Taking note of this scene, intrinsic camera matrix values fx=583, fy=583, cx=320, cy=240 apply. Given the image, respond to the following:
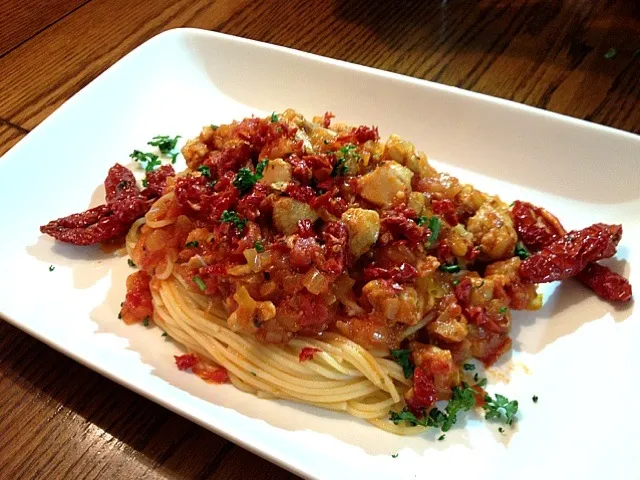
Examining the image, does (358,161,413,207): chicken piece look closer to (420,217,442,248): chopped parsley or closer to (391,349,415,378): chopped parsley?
(420,217,442,248): chopped parsley

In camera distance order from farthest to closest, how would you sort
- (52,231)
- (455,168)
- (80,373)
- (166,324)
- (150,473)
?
(455,168), (52,231), (166,324), (80,373), (150,473)

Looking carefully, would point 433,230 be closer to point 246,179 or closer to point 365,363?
point 365,363

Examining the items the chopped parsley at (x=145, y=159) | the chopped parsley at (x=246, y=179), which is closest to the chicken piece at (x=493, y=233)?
the chopped parsley at (x=246, y=179)

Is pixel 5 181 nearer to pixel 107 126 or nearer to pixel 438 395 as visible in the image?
pixel 107 126

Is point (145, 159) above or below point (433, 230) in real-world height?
below

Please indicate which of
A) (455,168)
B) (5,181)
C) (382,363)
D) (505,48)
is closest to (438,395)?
(382,363)

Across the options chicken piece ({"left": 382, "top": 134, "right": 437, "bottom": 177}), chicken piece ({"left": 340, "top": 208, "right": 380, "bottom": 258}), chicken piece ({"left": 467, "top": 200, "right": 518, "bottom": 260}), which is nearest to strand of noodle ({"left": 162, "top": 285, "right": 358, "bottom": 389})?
chicken piece ({"left": 340, "top": 208, "right": 380, "bottom": 258})

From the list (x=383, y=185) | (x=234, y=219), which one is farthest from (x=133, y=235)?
(x=383, y=185)
